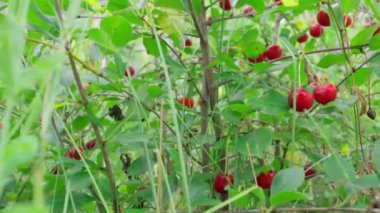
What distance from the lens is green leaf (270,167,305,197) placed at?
68cm

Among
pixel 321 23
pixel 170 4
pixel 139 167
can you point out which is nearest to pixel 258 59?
pixel 321 23

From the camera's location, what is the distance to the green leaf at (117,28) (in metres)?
0.77

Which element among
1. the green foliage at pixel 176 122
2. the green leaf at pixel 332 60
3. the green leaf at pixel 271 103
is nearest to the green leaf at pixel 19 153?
the green foliage at pixel 176 122

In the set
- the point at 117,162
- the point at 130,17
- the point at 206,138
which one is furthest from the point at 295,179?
the point at 117,162

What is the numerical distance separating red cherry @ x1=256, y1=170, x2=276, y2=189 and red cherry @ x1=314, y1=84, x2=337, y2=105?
14cm

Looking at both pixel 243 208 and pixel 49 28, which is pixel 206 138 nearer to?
pixel 243 208

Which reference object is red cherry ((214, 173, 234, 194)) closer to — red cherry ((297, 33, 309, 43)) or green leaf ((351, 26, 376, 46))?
green leaf ((351, 26, 376, 46))

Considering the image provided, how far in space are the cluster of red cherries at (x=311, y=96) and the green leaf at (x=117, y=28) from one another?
26 cm

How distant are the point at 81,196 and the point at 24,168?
97 millimetres

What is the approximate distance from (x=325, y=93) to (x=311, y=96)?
23 millimetres

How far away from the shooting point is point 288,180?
690mm

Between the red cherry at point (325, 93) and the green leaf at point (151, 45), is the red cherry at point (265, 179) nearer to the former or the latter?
the red cherry at point (325, 93)

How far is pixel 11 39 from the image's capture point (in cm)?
38

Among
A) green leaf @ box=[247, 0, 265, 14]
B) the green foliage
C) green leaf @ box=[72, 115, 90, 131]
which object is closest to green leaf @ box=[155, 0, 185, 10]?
the green foliage
